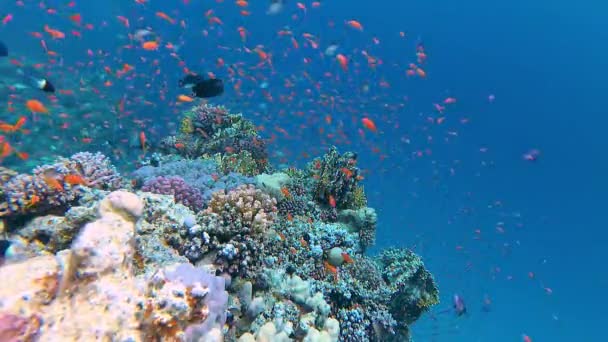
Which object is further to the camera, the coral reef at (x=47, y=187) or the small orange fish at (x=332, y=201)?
the small orange fish at (x=332, y=201)

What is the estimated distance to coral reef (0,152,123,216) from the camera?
5.46m

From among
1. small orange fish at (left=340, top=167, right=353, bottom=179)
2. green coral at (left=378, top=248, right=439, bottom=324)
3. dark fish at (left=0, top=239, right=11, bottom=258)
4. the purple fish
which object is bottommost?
dark fish at (left=0, top=239, right=11, bottom=258)

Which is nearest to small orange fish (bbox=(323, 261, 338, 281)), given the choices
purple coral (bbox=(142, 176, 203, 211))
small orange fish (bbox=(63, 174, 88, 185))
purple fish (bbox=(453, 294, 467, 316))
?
purple coral (bbox=(142, 176, 203, 211))

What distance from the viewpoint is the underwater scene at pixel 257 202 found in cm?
301

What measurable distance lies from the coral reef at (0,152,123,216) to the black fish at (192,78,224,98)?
293 centimetres

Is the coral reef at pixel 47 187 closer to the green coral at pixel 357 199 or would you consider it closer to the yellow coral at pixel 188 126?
the yellow coral at pixel 188 126

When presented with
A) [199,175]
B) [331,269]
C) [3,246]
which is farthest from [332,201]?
[3,246]

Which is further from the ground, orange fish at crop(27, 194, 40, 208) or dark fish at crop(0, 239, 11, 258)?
orange fish at crop(27, 194, 40, 208)

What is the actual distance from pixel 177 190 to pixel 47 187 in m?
1.92

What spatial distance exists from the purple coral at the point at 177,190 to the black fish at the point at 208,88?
7.55 feet

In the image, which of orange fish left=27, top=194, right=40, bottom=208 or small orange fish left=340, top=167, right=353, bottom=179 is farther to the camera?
small orange fish left=340, top=167, right=353, bottom=179

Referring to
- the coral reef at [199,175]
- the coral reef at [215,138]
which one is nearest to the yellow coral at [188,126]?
the coral reef at [215,138]

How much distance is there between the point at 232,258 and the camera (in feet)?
16.8

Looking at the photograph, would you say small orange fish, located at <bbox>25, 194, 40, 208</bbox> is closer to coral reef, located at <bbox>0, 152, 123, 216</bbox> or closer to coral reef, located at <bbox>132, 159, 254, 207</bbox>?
coral reef, located at <bbox>0, 152, 123, 216</bbox>
